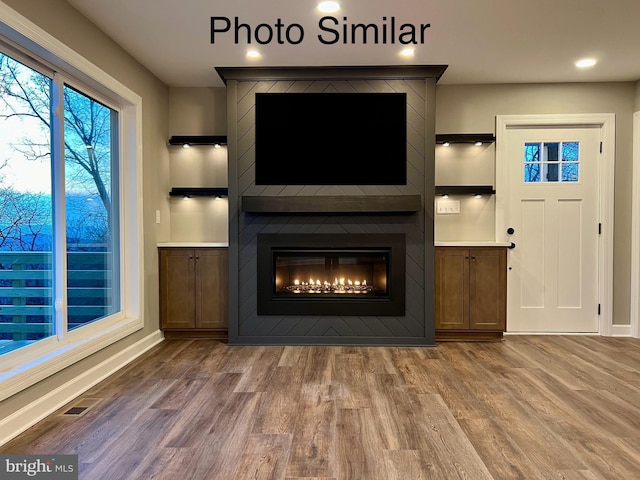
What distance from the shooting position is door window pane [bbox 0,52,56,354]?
2.29 m

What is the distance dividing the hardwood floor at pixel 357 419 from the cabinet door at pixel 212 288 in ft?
1.63

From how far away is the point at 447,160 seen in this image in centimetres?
423

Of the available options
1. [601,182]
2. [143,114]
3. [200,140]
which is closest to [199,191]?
[200,140]

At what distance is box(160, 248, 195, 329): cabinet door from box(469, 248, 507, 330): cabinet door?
2690mm

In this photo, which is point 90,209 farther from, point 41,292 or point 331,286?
point 331,286

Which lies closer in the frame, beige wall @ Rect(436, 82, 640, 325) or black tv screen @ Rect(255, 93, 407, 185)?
black tv screen @ Rect(255, 93, 407, 185)

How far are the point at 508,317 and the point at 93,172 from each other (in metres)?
4.08

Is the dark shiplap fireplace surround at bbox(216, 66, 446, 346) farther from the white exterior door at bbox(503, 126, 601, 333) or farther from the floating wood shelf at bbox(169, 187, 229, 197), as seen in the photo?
the white exterior door at bbox(503, 126, 601, 333)

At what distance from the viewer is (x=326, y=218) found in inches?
152

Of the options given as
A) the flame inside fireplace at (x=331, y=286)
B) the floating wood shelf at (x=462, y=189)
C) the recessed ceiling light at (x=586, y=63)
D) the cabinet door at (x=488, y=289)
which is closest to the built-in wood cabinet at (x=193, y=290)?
the flame inside fireplace at (x=331, y=286)

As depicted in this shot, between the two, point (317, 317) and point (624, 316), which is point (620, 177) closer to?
point (624, 316)

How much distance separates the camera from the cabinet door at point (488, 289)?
3918mm

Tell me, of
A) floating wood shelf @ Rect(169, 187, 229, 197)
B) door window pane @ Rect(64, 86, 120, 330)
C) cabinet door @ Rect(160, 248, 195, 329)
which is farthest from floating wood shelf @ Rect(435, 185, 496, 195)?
door window pane @ Rect(64, 86, 120, 330)

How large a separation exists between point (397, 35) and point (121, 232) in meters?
2.76
